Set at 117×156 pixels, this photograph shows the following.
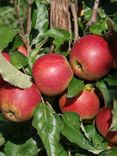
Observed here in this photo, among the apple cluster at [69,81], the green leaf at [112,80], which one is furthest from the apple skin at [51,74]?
the green leaf at [112,80]

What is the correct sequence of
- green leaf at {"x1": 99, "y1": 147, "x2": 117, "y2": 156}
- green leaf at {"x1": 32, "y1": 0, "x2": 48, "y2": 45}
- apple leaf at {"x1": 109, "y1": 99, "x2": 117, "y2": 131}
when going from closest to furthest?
apple leaf at {"x1": 109, "y1": 99, "x2": 117, "y2": 131} < green leaf at {"x1": 99, "y1": 147, "x2": 117, "y2": 156} < green leaf at {"x1": 32, "y1": 0, "x2": 48, "y2": 45}

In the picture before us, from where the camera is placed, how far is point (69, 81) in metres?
1.28

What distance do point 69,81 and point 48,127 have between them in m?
0.13

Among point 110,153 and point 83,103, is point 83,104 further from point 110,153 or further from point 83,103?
point 110,153

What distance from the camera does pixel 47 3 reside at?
1471mm

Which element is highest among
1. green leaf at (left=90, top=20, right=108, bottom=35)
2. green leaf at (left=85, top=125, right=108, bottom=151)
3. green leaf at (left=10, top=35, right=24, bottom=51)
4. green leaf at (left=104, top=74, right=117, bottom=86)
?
green leaf at (left=90, top=20, right=108, bottom=35)

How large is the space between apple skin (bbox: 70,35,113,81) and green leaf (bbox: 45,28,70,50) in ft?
0.26

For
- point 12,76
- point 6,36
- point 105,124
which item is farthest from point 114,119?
point 6,36

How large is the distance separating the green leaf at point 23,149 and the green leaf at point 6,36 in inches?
11.3

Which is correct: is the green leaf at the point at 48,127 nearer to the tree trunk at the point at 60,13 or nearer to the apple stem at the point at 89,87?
the apple stem at the point at 89,87

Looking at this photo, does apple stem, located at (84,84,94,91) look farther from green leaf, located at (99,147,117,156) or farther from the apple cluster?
green leaf, located at (99,147,117,156)

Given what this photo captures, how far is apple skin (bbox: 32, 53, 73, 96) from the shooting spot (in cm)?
125

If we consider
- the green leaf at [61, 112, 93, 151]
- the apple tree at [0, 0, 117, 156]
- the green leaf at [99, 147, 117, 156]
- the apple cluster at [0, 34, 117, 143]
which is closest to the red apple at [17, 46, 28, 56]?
the apple tree at [0, 0, 117, 156]

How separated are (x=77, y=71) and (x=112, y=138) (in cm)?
20
